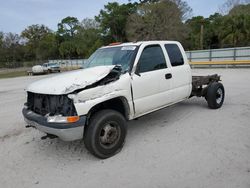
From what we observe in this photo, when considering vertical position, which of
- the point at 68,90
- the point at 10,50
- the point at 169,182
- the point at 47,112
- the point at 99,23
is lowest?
the point at 169,182

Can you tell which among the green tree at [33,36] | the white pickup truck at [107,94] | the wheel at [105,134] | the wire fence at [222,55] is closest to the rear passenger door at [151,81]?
the white pickup truck at [107,94]

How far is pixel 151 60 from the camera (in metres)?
4.41

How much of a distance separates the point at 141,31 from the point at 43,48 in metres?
A: 38.8

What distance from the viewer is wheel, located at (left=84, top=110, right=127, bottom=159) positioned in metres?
3.42

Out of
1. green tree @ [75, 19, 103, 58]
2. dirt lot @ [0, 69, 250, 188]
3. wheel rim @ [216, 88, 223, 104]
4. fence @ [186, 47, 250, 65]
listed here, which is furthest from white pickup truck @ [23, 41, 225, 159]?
green tree @ [75, 19, 103, 58]

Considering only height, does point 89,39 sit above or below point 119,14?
below

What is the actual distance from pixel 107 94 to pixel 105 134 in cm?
66

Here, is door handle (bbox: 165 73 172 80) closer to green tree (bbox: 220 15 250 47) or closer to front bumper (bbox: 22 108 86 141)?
front bumper (bbox: 22 108 86 141)

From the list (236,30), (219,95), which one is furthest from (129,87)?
(236,30)

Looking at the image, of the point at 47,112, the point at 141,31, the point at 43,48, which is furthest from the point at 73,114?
the point at 43,48

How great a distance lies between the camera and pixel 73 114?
10.6 ft

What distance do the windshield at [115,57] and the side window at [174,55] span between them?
102 cm

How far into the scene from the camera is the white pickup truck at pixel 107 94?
325 cm

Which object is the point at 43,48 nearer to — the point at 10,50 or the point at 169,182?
the point at 10,50
